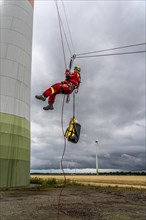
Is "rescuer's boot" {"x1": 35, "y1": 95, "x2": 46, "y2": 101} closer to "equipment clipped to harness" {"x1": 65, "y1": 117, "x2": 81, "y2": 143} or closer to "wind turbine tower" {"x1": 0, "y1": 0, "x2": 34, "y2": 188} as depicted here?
"equipment clipped to harness" {"x1": 65, "y1": 117, "x2": 81, "y2": 143}

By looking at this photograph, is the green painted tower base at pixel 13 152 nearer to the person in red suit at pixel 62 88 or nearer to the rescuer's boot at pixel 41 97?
the person in red suit at pixel 62 88

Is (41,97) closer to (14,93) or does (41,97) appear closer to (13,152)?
(13,152)

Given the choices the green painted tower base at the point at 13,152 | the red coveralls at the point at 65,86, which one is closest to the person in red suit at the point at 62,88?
the red coveralls at the point at 65,86

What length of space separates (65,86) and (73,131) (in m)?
1.94

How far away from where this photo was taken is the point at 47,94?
8492 millimetres

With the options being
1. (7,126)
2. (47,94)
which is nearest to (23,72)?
(7,126)

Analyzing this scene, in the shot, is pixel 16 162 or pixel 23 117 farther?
pixel 23 117

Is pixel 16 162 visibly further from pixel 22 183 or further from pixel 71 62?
pixel 71 62

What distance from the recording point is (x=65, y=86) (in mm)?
8828

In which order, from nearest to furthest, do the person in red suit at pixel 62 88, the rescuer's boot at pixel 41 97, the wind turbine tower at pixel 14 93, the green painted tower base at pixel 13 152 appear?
the rescuer's boot at pixel 41 97 < the person in red suit at pixel 62 88 < the green painted tower base at pixel 13 152 < the wind turbine tower at pixel 14 93

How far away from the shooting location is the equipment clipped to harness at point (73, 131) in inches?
321

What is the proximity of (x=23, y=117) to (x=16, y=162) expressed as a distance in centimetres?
555

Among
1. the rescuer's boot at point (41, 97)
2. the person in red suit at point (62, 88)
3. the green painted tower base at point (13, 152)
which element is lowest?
the green painted tower base at point (13, 152)

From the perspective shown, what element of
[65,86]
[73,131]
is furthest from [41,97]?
[73,131]
